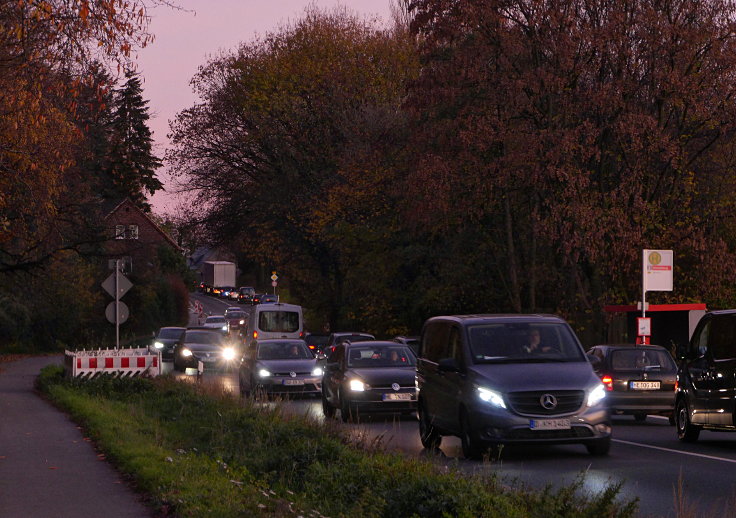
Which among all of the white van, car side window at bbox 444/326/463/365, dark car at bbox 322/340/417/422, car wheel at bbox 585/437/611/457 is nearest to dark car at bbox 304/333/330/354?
the white van

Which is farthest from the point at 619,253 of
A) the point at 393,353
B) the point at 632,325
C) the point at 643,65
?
the point at 393,353

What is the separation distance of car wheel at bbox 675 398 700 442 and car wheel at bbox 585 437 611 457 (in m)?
2.59

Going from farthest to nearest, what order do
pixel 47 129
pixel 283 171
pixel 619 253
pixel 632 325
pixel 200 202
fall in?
pixel 200 202, pixel 283 171, pixel 632 325, pixel 619 253, pixel 47 129

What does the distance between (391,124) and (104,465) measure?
40136 mm

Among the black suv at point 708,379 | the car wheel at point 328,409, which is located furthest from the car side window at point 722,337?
the car wheel at point 328,409

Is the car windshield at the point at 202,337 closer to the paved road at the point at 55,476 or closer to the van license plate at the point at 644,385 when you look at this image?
the paved road at the point at 55,476

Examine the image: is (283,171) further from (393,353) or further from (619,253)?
(393,353)

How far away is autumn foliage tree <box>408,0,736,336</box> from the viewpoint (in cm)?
3503

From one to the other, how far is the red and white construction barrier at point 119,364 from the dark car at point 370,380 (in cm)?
653

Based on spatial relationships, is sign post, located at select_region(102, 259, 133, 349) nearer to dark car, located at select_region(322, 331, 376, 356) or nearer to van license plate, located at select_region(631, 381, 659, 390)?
dark car, located at select_region(322, 331, 376, 356)

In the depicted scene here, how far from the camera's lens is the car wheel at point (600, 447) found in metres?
15.4

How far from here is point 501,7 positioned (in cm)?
3666

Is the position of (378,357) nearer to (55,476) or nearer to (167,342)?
(55,476)

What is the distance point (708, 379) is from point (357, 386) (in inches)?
283
